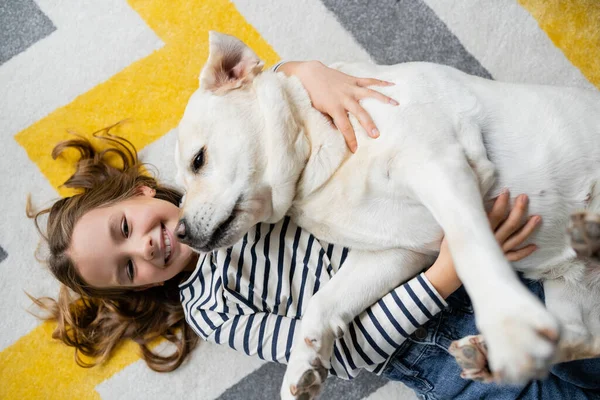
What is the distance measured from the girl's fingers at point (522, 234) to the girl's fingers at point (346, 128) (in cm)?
42

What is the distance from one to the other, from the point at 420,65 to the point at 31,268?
1469 mm

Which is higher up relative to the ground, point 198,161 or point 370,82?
point 198,161

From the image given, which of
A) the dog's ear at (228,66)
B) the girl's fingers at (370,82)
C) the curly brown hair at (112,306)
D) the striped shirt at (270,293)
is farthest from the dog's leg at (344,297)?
the curly brown hair at (112,306)

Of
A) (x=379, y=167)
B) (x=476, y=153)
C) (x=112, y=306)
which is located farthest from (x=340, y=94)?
(x=112, y=306)

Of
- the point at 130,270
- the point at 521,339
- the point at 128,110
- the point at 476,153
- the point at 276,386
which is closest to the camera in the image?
the point at 521,339

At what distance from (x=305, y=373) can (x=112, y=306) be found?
3.01ft

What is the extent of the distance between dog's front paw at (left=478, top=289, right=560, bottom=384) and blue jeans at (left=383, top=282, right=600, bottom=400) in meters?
0.62

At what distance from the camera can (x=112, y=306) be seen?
1845mm

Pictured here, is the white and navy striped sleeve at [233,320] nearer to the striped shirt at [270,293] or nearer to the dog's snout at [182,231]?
the striped shirt at [270,293]

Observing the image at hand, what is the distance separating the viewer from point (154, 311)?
187cm

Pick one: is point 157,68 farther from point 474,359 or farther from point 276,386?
point 474,359

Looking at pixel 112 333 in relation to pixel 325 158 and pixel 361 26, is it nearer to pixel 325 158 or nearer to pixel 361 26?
pixel 325 158

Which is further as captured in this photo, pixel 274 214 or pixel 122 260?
pixel 122 260

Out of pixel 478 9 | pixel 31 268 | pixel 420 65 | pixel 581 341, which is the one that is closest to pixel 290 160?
pixel 420 65
